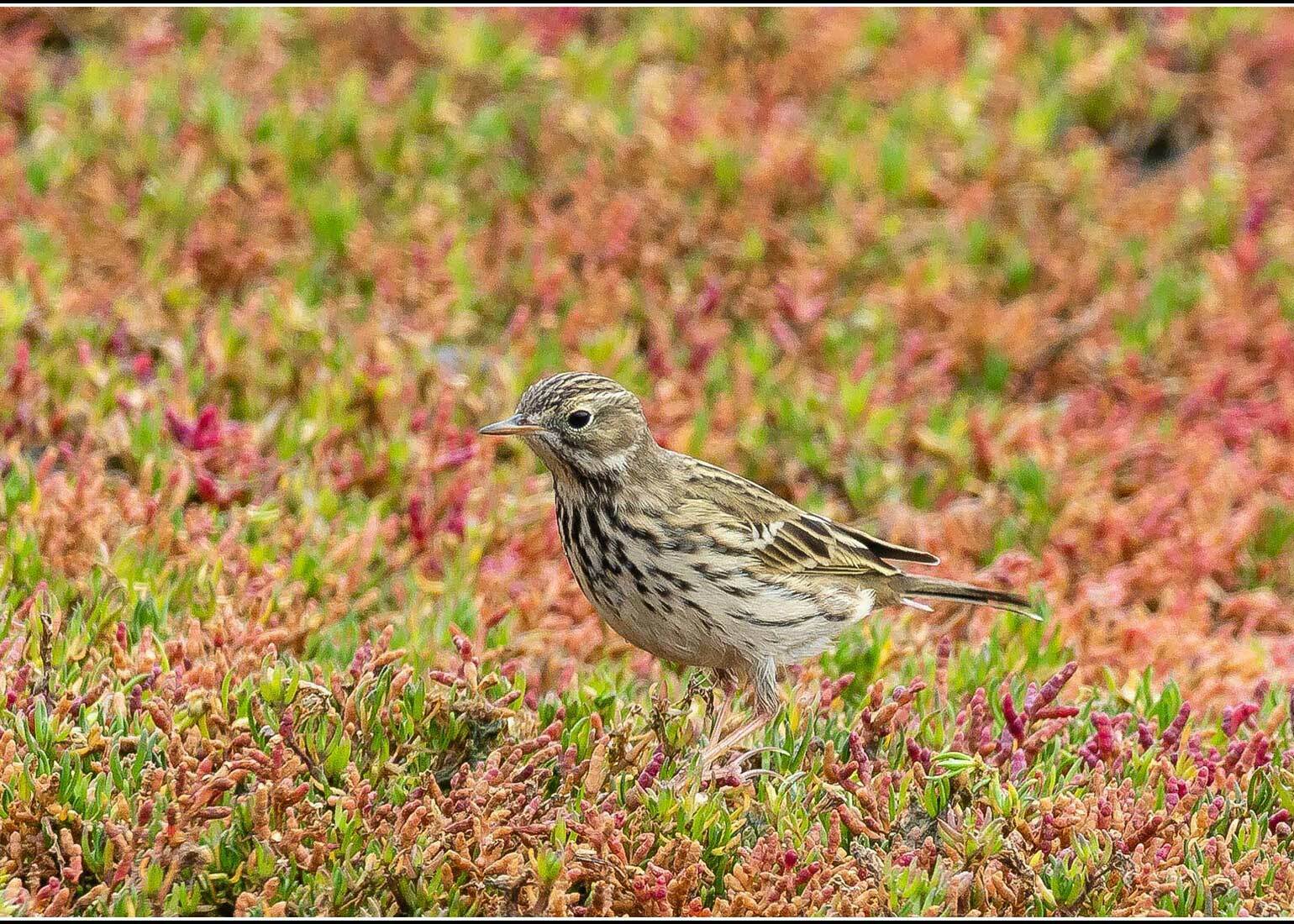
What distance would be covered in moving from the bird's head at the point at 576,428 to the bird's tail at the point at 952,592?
4.69ft

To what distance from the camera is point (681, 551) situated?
20.3ft

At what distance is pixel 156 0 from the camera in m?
12.7

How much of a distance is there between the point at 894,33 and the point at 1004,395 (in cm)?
419

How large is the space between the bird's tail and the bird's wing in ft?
0.39

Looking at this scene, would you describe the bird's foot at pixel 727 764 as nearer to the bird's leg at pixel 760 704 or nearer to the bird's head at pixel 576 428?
the bird's leg at pixel 760 704

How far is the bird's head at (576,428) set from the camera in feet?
20.8

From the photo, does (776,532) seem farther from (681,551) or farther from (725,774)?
(725,774)

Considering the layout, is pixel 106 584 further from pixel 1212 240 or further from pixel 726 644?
pixel 1212 240

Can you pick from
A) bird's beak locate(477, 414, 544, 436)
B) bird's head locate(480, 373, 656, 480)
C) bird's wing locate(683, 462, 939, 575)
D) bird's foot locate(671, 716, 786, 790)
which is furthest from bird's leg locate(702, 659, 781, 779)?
bird's beak locate(477, 414, 544, 436)

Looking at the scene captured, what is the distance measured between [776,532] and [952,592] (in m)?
0.85

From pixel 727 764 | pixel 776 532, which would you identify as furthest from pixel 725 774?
pixel 776 532

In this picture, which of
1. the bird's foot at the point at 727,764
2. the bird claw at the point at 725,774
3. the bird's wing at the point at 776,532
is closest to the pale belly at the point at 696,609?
the bird's wing at the point at 776,532

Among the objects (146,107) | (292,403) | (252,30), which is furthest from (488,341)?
(252,30)

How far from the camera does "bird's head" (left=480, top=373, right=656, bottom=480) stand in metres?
6.35
